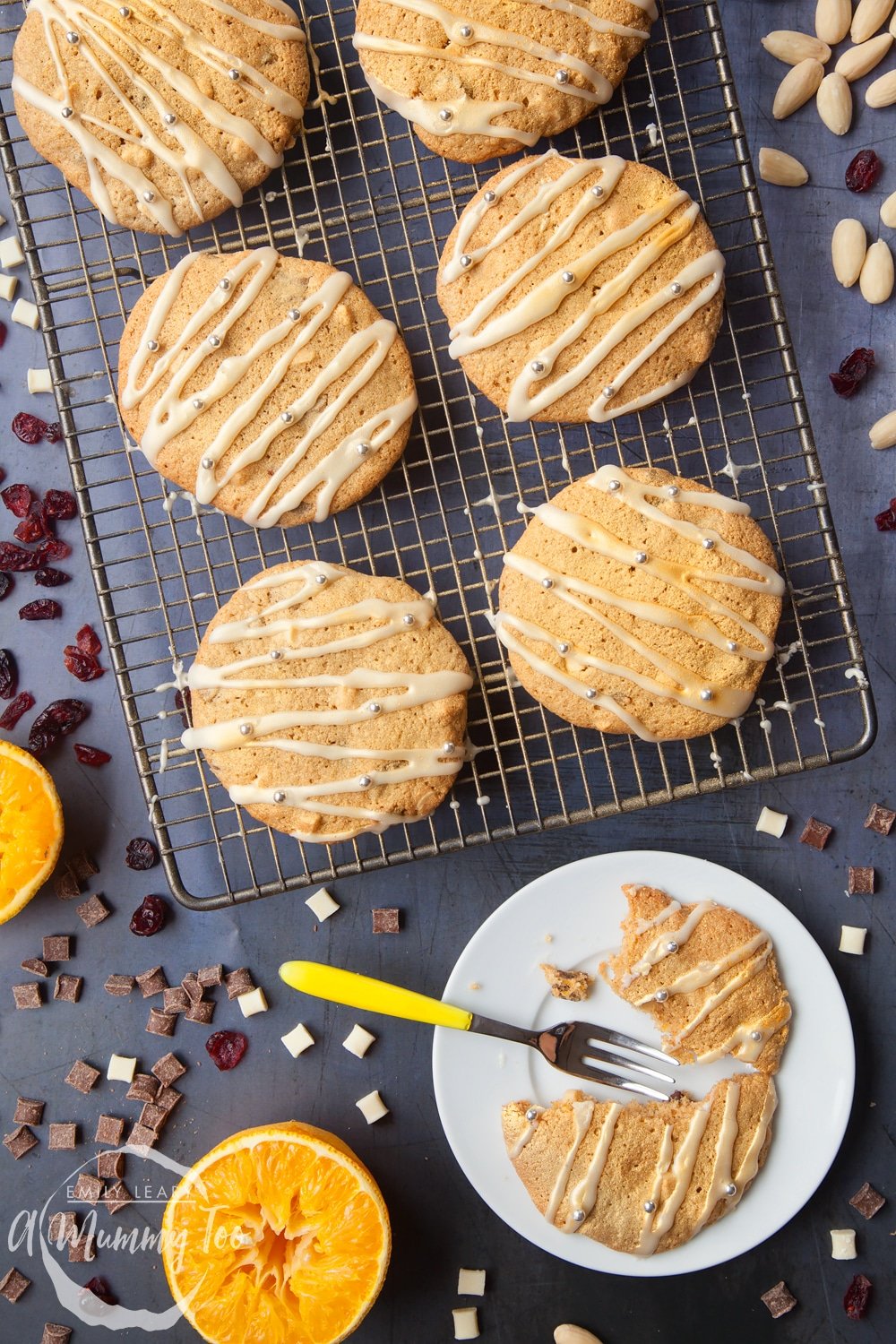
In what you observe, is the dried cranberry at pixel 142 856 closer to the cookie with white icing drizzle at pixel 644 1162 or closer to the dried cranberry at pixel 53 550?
the dried cranberry at pixel 53 550

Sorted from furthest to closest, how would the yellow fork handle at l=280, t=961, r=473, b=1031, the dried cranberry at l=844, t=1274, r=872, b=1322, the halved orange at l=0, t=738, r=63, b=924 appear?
the dried cranberry at l=844, t=1274, r=872, b=1322, the halved orange at l=0, t=738, r=63, b=924, the yellow fork handle at l=280, t=961, r=473, b=1031

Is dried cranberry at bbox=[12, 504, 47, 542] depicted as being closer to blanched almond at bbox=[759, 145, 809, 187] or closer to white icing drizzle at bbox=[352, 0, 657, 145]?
white icing drizzle at bbox=[352, 0, 657, 145]

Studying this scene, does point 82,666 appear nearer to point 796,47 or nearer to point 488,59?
point 488,59

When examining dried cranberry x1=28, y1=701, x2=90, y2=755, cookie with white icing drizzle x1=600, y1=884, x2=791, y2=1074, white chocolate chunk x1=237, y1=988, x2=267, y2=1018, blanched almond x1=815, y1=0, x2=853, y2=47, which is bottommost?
white chocolate chunk x1=237, y1=988, x2=267, y2=1018

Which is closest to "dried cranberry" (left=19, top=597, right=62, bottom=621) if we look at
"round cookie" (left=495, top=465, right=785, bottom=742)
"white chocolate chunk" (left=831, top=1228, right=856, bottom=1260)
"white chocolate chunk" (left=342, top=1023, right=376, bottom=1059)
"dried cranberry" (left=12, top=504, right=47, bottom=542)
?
"dried cranberry" (left=12, top=504, right=47, bottom=542)

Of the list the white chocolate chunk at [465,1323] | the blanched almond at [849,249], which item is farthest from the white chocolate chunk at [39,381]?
the white chocolate chunk at [465,1323]
